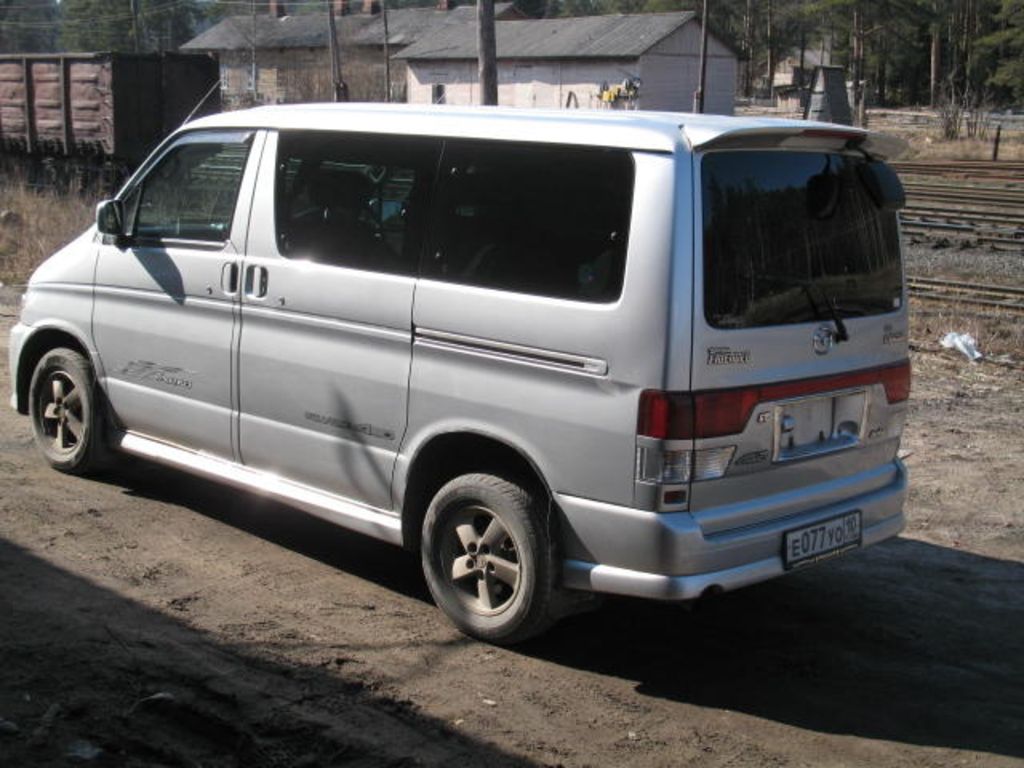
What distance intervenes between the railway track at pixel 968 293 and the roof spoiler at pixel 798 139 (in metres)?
9.54

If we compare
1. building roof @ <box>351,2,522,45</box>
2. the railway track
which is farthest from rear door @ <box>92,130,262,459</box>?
building roof @ <box>351,2,522,45</box>

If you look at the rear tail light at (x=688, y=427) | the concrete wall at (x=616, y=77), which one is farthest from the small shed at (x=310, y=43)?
the rear tail light at (x=688, y=427)

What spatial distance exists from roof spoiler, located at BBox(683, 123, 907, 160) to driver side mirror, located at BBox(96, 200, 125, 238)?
341cm

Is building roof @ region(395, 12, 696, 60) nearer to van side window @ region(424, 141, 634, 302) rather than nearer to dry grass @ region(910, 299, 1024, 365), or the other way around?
dry grass @ region(910, 299, 1024, 365)

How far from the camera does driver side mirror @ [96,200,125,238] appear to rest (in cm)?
671

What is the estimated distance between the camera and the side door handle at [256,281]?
5.90m

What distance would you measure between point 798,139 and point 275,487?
2866 millimetres

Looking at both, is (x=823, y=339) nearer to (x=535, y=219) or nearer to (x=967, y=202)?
(x=535, y=219)

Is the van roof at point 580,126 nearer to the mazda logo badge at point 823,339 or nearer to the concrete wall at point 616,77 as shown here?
the mazda logo badge at point 823,339

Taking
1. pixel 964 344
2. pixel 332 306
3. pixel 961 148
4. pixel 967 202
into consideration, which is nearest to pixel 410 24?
pixel 961 148

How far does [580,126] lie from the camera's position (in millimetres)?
4918

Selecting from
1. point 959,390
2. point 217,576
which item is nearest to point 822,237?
point 217,576

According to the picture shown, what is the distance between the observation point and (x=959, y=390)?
10.5 meters

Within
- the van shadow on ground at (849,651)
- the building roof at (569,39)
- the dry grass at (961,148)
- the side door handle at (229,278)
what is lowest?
the van shadow on ground at (849,651)
